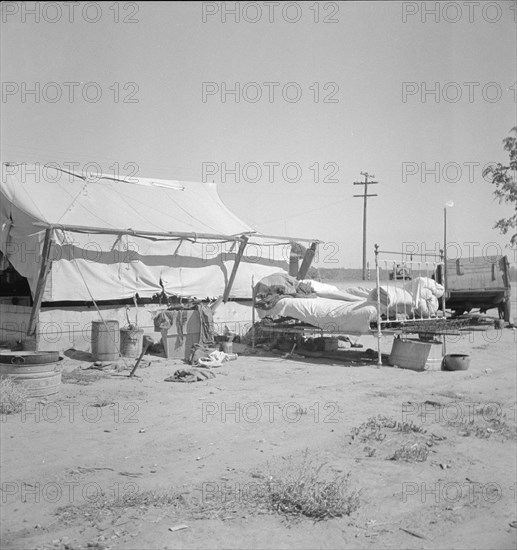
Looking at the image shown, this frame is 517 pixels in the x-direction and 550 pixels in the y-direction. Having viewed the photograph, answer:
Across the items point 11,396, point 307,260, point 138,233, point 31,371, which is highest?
point 138,233

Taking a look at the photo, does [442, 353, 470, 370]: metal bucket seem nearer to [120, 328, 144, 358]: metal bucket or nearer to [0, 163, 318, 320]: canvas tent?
[0, 163, 318, 320]: canvas tent

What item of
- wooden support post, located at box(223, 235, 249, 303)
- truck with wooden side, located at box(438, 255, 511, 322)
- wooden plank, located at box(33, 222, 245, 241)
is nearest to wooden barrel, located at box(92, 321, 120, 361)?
wooden plank, located at box(33, 222, 245, 241)

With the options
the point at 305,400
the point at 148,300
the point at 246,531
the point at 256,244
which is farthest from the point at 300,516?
the point at 256,244

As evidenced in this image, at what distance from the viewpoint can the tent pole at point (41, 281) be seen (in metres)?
12.1

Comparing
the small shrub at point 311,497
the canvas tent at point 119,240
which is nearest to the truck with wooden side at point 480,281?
the canvas tent at point 119,240

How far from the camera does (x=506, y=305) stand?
19.2m

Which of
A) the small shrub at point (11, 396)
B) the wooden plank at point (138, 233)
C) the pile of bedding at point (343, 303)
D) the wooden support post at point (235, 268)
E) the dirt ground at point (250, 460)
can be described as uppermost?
the wooden plank at point (138, 233)

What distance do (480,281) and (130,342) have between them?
12.0 m

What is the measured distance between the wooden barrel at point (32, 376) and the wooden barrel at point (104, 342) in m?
3.10

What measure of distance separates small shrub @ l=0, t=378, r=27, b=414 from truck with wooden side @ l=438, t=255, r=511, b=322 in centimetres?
1403

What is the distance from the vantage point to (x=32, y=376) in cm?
848

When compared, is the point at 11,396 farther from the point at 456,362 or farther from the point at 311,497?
the point at 456,362

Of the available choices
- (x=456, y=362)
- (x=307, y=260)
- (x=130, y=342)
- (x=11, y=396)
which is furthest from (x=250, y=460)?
(x=307, y=260)

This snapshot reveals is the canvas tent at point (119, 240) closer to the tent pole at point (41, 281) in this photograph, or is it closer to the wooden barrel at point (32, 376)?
the tent pole at point (41, 281)
